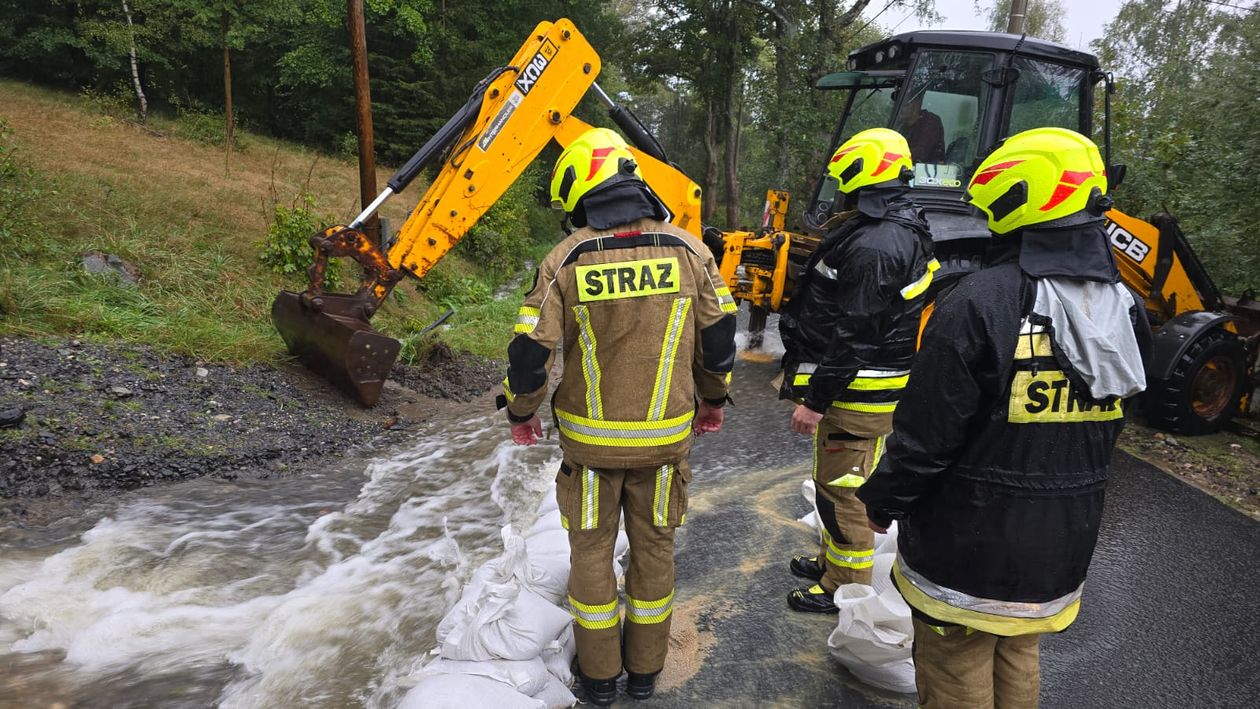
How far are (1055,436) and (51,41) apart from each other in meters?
25.9

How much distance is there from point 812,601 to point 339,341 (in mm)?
4190

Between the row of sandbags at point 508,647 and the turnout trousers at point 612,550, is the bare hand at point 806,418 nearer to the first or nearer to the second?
the turnout trousers at point 612,550

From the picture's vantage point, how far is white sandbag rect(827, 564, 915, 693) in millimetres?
2604

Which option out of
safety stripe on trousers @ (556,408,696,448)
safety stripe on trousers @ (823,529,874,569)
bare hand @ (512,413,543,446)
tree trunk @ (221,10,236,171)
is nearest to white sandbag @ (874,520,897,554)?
safety stripe on trousers @ (823,529,874,569)

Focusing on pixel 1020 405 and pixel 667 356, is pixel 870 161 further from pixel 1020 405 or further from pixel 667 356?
pixel 1020 405

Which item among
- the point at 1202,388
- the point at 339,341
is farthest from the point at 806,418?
the point at 1202,388

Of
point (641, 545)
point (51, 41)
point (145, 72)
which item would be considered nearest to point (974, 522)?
point (641, 545)

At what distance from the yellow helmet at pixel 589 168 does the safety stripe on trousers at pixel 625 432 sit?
2.62 feet

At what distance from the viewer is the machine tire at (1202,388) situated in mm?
5461

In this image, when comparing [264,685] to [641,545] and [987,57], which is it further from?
[987,57]

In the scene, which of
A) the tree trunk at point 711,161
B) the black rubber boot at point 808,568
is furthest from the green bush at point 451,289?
the tree trunk at point 711,161

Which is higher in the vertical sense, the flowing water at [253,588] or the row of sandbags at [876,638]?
the row of sandbags at [876,638]

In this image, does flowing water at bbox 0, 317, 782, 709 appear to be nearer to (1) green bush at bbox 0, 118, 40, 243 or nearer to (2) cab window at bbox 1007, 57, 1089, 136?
(2) cab window at bbox 1007, 57, 1089, 136

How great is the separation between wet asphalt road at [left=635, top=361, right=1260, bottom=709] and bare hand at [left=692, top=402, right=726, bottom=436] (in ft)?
3.13
